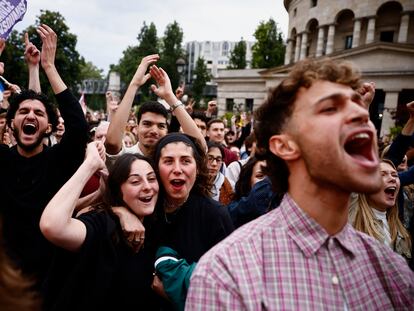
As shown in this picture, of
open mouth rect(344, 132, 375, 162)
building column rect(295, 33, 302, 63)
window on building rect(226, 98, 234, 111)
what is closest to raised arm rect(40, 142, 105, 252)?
open mouth rect(344, 132, 375, 162)

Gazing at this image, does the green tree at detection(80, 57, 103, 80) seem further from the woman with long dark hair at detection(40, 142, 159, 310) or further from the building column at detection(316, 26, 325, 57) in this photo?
the woman with long dark hair at detection(40, 142, 159, 310)

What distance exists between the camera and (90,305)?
1.89 metres

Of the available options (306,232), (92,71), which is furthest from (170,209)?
(92,71)

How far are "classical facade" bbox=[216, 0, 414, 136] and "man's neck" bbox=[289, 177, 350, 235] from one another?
19534 mm

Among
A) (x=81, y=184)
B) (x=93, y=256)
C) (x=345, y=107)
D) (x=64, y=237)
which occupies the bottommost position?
Answer: (x=93, y=256)

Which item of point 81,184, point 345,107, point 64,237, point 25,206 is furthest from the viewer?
point 25,206

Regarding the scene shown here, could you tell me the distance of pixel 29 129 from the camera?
276 cm

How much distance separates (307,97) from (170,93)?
7.77 ft

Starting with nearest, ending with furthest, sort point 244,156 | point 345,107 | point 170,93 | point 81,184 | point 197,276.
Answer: point 197,276, point 345,107, point 81,184, point 170,93, point 244,156

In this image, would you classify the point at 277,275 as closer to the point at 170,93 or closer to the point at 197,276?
the point at 197,276

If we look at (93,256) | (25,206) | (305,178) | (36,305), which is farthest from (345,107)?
(25,206)

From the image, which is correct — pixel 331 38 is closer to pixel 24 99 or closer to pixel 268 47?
pixel 268 47

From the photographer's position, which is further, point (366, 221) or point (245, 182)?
point (245, 182)

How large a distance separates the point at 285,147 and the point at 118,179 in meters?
1.37
